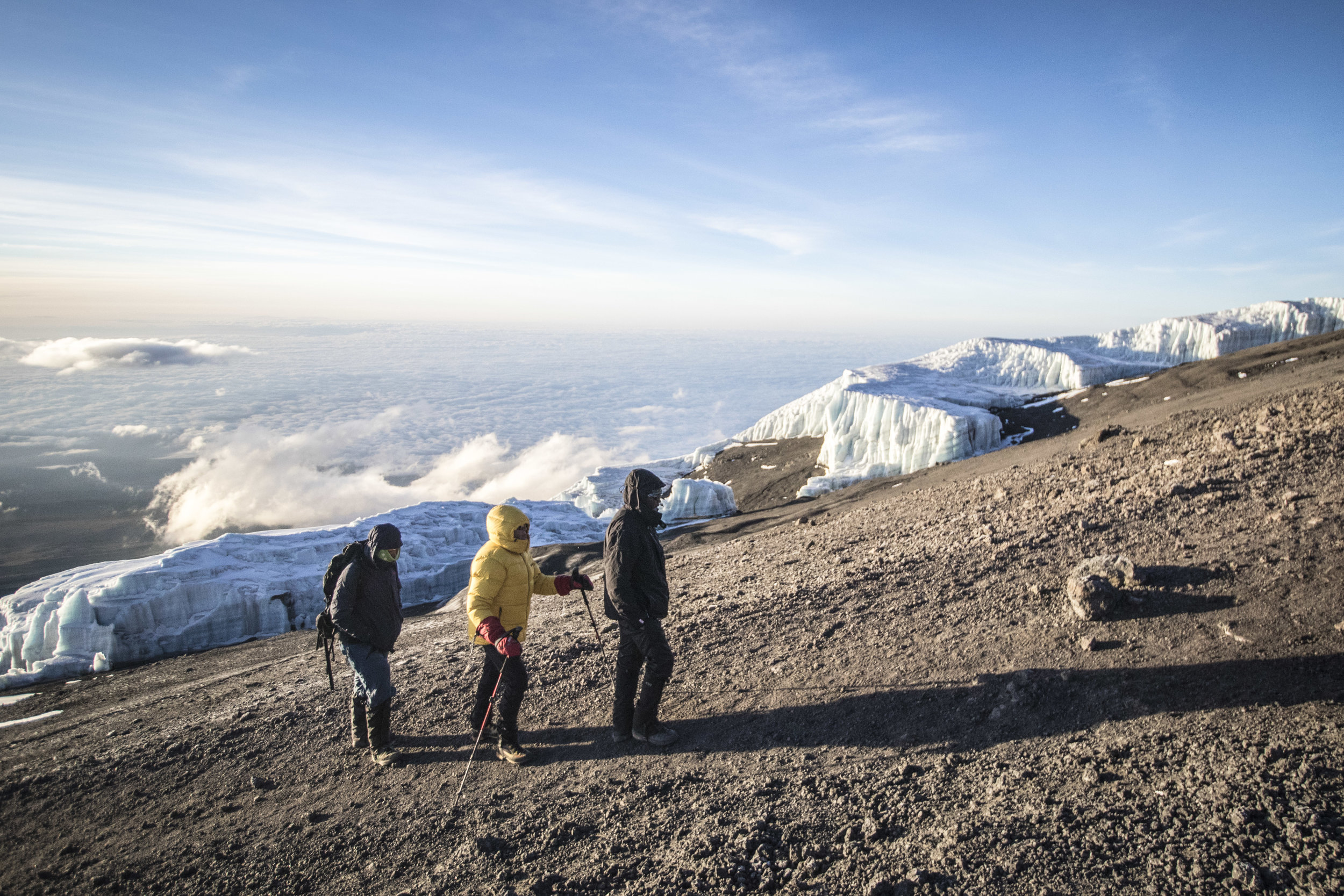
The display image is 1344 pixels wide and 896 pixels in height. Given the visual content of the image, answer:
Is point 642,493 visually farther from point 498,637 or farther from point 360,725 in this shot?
point 360,725

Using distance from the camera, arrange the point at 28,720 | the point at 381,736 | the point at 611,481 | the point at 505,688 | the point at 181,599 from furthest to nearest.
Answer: the point at 611,481 → the point at 181,599 → the point at 28,720 → the point at 381,736 → the point at 505,688

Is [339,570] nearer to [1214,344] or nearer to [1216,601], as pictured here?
[1216,601]

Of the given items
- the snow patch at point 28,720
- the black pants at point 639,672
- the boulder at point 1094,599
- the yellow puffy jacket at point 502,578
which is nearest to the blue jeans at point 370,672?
the yellow puffy jacket at point 502,578

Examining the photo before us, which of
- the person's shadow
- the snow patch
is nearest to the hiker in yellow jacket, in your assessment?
the person's shadow

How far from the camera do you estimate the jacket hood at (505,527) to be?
4.63m

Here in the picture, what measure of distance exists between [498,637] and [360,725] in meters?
1.90

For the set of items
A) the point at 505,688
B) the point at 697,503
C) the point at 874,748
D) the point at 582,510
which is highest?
the point at 505,688

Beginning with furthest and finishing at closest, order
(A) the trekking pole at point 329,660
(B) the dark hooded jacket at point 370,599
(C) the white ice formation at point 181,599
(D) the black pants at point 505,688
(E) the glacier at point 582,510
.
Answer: (E) the glacier at point 582,510, (C) the white ice formation at point 181,599, (A) the trekking pole at point 329,660, (B) the dark hooded jacket at point 370,599, (D) the black pants at point 505,688

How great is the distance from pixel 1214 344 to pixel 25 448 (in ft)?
734

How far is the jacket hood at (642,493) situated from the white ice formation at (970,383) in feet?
101

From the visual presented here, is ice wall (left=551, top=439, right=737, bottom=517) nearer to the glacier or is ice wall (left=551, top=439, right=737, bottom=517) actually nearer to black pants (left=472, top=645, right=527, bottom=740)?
the glacier

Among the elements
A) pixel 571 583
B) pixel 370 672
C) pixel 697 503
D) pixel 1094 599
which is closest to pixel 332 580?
pixel 370 672

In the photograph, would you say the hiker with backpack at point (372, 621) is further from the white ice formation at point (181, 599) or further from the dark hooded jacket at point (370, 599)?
the white ice formation at point (181, 599)

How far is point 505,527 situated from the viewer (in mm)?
4641
